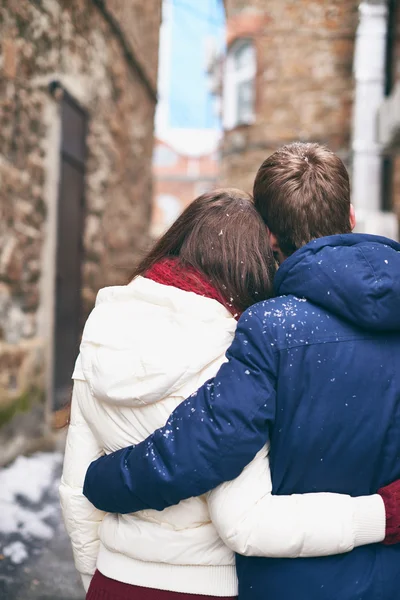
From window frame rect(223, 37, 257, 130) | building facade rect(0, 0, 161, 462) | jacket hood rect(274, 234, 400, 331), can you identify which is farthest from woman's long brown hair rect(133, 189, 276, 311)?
window frame rect(223, 37, 257, 130)

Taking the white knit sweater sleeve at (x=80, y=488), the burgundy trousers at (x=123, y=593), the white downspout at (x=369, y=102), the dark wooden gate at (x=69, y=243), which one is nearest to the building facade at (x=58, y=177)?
the dark wooden gate at (x=69, y=243)

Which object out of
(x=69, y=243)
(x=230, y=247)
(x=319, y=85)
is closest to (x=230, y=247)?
(x=230, y=247)

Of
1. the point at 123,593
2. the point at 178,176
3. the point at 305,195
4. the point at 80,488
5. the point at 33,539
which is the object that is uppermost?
the point at 178,176

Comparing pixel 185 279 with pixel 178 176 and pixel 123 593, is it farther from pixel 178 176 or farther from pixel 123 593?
pixel 178 176

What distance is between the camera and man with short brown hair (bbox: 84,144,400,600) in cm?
109

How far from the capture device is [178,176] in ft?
89.4

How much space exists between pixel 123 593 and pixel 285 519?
1.25 ft

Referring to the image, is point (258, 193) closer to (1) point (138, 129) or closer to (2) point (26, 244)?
(2) point (26, 244)

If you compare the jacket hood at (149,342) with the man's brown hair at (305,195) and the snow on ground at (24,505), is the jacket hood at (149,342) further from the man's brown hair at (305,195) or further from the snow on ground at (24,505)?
the snow on ground at (24,505)

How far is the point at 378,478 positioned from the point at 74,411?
0.64 meters

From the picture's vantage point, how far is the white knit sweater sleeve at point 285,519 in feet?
3.61

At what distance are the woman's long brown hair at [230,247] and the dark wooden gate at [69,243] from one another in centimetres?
305

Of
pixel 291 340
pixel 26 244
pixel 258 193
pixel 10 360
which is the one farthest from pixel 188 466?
pixel 26 244

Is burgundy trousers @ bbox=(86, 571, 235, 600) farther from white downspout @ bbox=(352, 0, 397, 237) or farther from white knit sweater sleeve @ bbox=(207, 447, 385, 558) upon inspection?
white downspout @ bbox=(352, 0, 397, 237)
